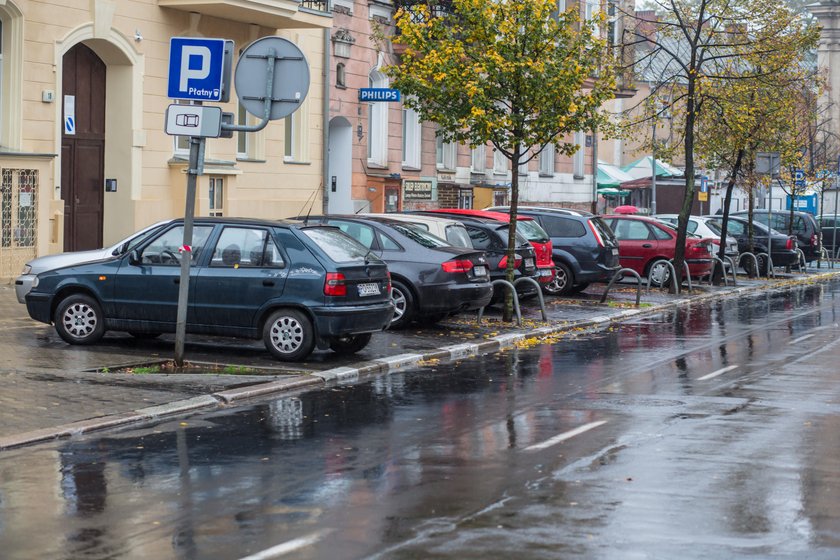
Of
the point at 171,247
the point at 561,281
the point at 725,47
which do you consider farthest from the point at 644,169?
the point at 171,247

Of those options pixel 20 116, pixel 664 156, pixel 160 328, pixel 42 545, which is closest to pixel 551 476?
pixel 42 545

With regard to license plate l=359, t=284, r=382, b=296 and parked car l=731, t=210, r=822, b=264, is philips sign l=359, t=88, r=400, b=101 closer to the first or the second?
parked car l=731, t=210, r=822, b=264

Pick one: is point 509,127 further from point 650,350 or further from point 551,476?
point 551,476

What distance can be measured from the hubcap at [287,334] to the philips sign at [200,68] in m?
2.62

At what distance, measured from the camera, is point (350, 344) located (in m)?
16.4

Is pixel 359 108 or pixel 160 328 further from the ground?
pixel 359 108

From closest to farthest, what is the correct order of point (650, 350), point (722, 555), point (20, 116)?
point (722, 555)
point (650, 350)
point (20, 116)

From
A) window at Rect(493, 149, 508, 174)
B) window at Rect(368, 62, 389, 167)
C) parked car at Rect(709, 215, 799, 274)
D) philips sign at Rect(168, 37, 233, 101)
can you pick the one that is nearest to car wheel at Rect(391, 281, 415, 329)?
philips sign at Rect(168, 37, 233, 101)

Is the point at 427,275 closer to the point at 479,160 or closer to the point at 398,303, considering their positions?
the point at 398,303

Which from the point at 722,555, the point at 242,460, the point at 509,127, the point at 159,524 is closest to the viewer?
the point at 722,555

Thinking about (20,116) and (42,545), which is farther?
(20,116)

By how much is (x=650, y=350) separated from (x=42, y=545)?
11976 millimetres

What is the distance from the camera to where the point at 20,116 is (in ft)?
76.9

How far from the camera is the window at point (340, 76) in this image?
110 feet
